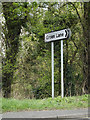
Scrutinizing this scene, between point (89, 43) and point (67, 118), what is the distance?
24.2ft

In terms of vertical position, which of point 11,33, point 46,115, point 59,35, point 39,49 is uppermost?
point 11,33

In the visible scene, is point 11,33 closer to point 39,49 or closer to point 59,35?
point 39,49

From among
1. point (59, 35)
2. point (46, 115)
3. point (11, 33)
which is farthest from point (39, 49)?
point (46, 115)

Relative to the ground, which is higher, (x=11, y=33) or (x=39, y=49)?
(x=11, y=33)

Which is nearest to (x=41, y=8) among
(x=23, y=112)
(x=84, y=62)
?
(x=84, y=62)

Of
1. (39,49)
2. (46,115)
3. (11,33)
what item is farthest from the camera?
(39,49)

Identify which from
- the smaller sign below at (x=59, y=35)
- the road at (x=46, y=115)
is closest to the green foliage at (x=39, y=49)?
the smaller sign below at (x=59, y=35)

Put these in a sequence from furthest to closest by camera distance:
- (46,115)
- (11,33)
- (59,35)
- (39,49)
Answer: (39,49), (11,33), (59,35), (46,115)

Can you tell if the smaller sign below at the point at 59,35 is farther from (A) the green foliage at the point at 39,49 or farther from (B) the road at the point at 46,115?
(B) the road at the point at 46,115

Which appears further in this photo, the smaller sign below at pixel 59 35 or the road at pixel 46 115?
the smaller sign below at pixel 59 35

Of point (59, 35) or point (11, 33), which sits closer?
point (59, 35)

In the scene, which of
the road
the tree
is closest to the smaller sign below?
the tree

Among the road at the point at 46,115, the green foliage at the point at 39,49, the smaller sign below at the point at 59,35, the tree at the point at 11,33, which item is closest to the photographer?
the road at the point at 46,115

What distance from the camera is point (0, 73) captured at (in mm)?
11500
